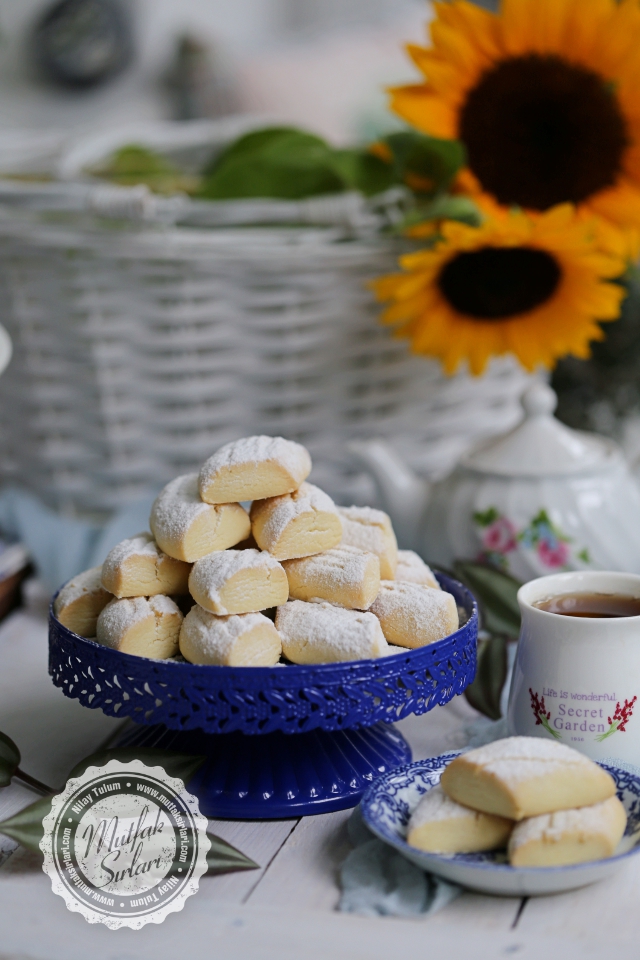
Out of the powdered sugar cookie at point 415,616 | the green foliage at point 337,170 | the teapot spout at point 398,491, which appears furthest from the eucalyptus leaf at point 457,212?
the powdered sugar cookie at point 415,616

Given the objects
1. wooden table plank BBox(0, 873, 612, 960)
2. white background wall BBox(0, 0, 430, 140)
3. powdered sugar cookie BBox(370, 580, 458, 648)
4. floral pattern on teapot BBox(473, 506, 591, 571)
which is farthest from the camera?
white background wall BBox(0, 0, 430, 140)

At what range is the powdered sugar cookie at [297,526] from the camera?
56 cm

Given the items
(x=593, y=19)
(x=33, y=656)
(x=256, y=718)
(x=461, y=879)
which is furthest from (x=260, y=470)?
(x=593, y=19)

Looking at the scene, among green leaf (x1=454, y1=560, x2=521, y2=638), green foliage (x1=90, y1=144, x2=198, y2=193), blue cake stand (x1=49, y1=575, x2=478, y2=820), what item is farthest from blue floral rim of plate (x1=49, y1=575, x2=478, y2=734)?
green foliage (x1=90, y1=144, x2=198, y2=193)

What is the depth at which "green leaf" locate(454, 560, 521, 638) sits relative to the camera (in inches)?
30.0

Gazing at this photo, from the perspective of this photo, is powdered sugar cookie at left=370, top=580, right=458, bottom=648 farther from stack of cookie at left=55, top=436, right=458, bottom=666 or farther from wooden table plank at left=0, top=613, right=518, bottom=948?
wooden table plank at left=0, top=613, right=518, bottom=948

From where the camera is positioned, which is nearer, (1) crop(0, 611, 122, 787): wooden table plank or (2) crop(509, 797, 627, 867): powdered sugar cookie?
(2) crop(509, 797, 627, 867): powdered sugar cookie

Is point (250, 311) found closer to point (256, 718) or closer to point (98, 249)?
point (98, 249)

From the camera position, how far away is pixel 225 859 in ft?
1.66

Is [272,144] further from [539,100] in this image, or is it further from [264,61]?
[264,61]

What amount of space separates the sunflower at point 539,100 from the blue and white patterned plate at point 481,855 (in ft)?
1.82

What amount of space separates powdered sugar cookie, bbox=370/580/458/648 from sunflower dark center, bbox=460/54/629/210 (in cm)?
46

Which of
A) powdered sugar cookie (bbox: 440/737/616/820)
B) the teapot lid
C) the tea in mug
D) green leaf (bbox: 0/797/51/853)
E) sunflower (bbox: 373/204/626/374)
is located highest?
sunflower (bbox: 373/204/626/374)

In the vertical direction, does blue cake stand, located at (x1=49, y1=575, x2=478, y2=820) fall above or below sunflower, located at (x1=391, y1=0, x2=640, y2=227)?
below
